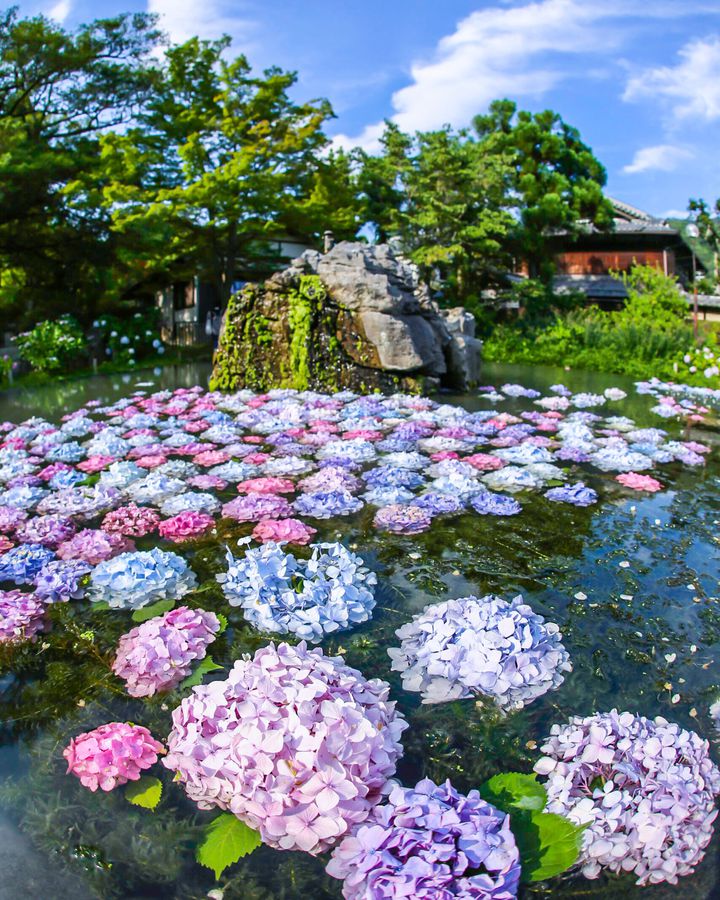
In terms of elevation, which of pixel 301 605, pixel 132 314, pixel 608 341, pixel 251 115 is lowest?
pixel 301 605

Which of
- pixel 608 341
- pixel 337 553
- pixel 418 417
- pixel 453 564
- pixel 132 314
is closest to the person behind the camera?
pixel 337 553

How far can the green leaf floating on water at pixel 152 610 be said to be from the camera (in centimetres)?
324

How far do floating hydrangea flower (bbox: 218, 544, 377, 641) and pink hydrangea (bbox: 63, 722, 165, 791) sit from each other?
0.82 meters

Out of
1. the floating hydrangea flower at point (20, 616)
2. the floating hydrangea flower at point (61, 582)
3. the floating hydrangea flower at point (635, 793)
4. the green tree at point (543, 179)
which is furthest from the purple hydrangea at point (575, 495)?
the green tree at point (543, 179)

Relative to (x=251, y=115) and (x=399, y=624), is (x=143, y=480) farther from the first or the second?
(x=251, y=115)

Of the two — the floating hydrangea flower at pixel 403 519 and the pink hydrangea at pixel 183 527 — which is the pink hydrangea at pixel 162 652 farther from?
the floating hydrangea flower at pixel 403 519

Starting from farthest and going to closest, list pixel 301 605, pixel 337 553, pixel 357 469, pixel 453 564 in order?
pixel 357 469 → pixel 453 564 → pixel 337 553 → pixel 301 605

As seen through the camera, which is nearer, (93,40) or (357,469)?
(357,469)

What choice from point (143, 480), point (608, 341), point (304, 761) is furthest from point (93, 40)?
point (304, 761)

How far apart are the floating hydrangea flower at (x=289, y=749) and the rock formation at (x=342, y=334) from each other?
322 inches

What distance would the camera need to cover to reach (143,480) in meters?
5.20

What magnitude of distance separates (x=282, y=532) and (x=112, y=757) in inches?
80.5

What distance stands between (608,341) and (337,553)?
14912 mm

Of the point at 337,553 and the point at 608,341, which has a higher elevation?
the point at 608,341
